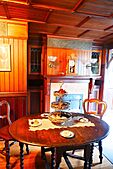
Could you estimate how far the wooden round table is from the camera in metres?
1.55

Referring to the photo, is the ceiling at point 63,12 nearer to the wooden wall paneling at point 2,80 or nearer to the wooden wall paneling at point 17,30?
the wooden wall paneling at point 17,30

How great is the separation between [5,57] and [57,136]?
6.50 feet

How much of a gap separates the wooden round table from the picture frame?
1369 mm

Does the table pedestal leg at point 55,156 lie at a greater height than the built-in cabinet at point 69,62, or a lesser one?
lesser

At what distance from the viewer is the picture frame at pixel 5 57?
300cm

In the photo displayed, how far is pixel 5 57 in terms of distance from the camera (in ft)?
9.93

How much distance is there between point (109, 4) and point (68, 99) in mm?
2979

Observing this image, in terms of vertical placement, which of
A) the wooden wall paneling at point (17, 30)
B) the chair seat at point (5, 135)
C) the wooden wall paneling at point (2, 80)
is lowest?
the chair seat at point (5, 135)

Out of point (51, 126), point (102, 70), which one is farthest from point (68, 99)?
→ point (51, 126)

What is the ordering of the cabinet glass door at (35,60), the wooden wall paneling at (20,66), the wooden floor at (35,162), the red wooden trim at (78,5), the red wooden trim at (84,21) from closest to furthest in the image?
the red wooden trim at (78,5)
the wooden floor at (35,162)
the red wooden trim at (84,21)
the wooden wall paneling at (20,66)
the cabinet glass door at (35,60)

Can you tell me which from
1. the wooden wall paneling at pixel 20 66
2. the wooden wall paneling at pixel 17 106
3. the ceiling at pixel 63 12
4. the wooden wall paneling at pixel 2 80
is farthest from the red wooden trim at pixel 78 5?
the wooden wall paneling at pixel 17 106

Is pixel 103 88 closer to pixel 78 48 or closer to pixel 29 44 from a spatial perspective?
pixel 78 48

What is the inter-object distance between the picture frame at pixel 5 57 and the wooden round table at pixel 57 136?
4.49 ft

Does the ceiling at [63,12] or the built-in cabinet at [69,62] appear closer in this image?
the ceiling at [63,12]
